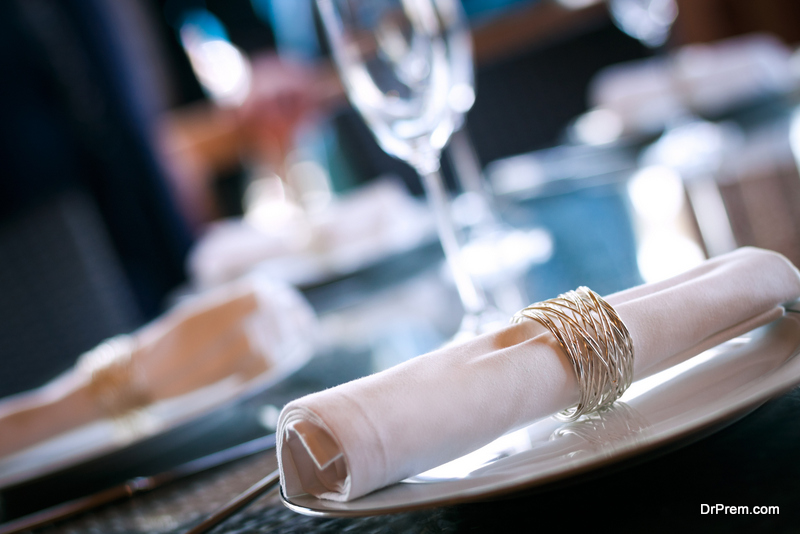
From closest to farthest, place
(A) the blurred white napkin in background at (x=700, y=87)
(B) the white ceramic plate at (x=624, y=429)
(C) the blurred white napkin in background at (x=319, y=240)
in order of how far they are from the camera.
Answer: (B) the white ceramic plate at (x=624, y=429) < (C) the blurred white napkin in background at (x=319, y=240) < (A) the blurred white napkin in background at (x=700, y=87)

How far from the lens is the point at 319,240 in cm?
81

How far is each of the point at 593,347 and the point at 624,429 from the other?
0.03m

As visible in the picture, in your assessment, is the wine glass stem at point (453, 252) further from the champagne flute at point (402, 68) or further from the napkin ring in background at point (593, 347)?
the napkin ring in background at point (593, 347)

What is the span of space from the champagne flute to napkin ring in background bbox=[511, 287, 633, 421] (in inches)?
6.9

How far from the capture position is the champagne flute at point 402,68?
388 mm

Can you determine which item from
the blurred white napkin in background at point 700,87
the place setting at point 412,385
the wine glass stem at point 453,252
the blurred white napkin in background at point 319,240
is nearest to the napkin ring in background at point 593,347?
the place setting at point 412,385

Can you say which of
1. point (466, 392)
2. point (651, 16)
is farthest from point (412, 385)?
point (651, 16)

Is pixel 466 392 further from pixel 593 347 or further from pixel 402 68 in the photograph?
pixel 402 68

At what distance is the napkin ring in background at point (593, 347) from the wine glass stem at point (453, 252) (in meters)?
0.13

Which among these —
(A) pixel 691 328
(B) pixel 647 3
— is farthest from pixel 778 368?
(B) pixel 647 3

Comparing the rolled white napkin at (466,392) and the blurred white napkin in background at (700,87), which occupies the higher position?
the blurred white napkin in background at (700,87)

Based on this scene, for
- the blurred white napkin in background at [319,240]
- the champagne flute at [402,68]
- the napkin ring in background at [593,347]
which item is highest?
the champagne flute at [402,68]

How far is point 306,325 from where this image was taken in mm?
473

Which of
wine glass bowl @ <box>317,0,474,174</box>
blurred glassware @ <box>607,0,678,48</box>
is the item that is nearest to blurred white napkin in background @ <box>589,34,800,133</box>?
blurred glassware @ <box>607,0,678,48</box>
